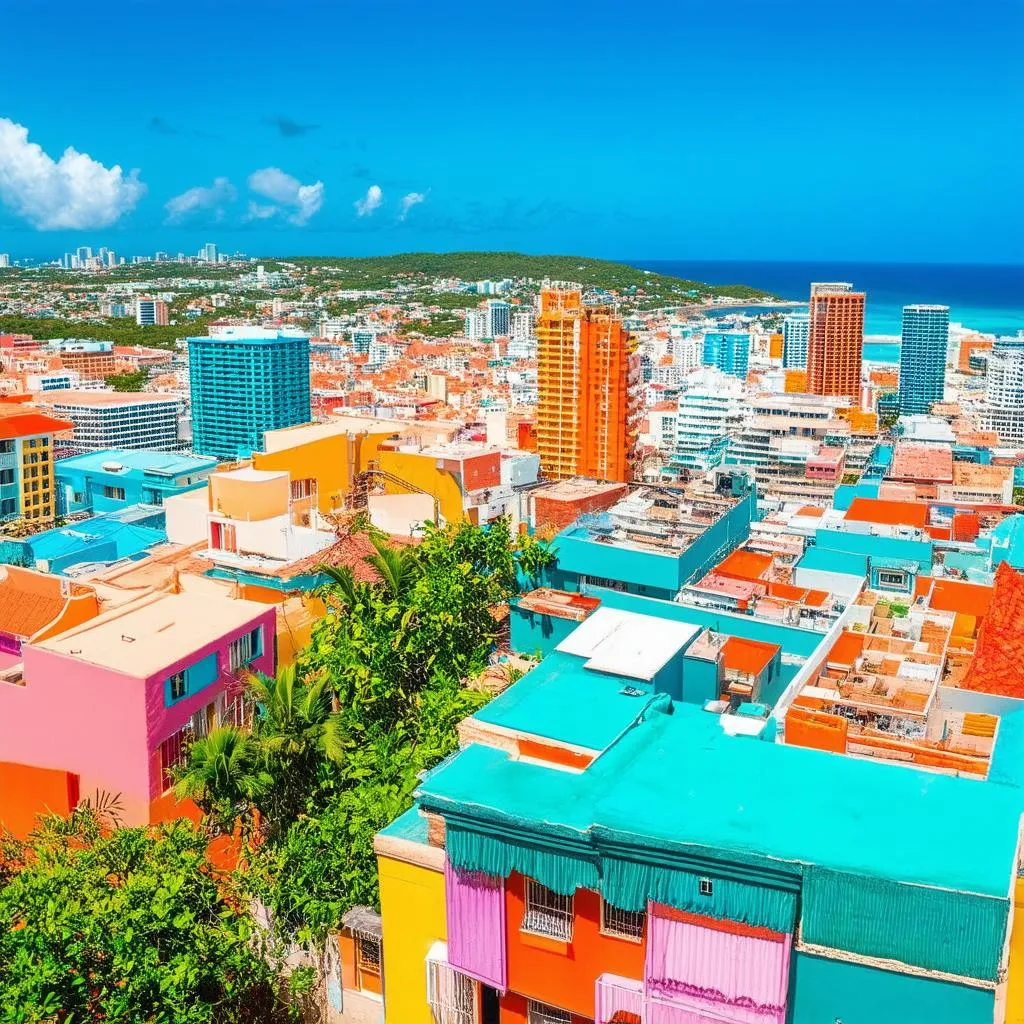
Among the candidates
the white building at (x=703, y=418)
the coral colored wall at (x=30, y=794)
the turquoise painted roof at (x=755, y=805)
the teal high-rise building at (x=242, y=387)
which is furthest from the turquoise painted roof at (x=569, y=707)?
the teal high-rise building at (x=242, y=387)

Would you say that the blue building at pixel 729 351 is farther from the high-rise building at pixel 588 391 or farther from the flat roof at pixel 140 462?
the flat roof at pixel 140 462

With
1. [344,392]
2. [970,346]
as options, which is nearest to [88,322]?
[344,392]

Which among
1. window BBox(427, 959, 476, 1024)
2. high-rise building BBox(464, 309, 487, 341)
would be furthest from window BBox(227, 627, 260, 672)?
high-rise building BBox(464, 309, 487, 341)

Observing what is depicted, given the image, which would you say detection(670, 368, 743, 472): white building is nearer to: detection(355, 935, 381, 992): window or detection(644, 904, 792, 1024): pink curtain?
detection(355, 935, 381, 992): window

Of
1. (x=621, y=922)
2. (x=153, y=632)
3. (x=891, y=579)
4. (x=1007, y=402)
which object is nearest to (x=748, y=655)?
(x=891, y=579)

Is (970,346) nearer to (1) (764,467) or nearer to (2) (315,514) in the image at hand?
(1) (764,467)
